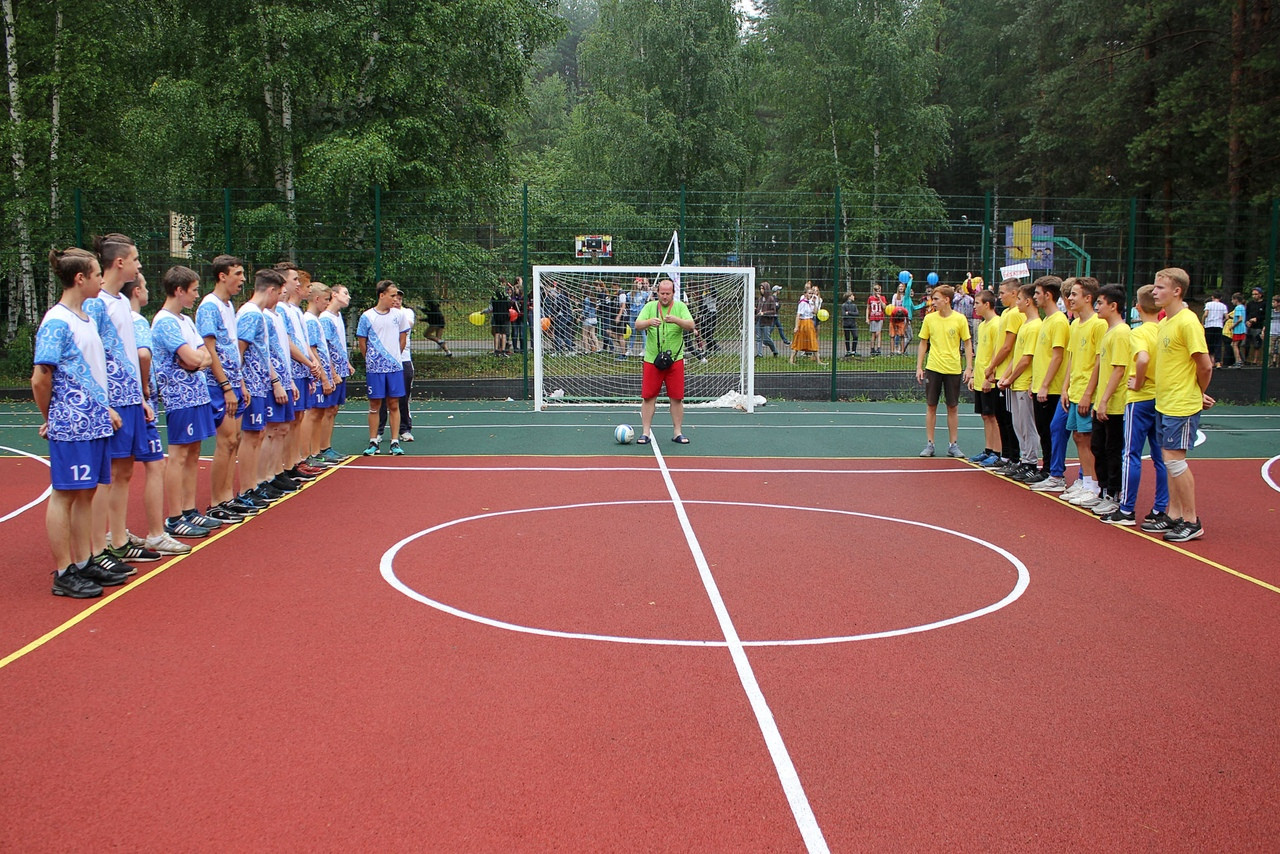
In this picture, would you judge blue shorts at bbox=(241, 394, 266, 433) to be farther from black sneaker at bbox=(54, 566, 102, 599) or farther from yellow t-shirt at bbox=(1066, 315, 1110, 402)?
yellow t-shirt at bbox=(1066, 315, 1110, 402)

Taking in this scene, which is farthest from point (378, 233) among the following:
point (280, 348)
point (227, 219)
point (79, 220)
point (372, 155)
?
point (280, 348)

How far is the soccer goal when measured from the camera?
16344mm

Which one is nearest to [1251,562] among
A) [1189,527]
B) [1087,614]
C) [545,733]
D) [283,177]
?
[1189,527]

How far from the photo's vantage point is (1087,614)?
565cm

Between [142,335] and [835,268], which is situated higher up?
[835,268]

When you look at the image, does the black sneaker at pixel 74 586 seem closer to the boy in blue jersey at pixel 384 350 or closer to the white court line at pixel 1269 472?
the boy in blue jersey at pixel 384 350

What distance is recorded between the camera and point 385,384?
1113 cm

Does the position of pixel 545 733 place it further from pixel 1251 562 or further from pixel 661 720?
pixel 1251 562

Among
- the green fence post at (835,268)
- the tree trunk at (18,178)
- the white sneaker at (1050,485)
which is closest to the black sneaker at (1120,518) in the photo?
the white sneaker at (1050,485)

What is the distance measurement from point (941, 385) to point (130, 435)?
8.32 meters

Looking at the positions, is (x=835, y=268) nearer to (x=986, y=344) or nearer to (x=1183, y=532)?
(x=986, y=344)

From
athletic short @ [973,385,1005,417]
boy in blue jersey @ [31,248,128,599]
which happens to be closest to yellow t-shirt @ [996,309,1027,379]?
athletic short @ [973,385,1005,417]

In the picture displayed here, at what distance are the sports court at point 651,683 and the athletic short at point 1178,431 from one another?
29.4 inches

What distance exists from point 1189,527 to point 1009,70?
3671cm
